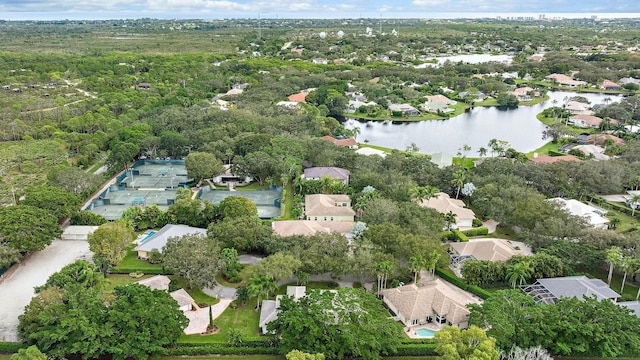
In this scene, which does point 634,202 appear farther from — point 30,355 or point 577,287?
point 30,355

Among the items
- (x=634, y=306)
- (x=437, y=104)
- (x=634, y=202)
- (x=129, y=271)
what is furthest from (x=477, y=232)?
(x=437, y=104)

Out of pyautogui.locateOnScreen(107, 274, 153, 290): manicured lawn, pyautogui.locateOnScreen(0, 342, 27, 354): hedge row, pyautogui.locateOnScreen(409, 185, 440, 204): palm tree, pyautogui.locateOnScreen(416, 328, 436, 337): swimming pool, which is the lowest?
pyautogui.locateOnScreen(107, 274, 153, 290): manicured lawn

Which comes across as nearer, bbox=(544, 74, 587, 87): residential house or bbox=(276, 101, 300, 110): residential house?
bbox=(276, 101, 300, 110): residential house

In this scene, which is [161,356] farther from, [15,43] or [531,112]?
[15,43]

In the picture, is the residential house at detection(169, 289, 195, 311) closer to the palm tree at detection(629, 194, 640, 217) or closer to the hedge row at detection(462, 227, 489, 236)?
the hedge row at detection(462, 227, 489, 236)

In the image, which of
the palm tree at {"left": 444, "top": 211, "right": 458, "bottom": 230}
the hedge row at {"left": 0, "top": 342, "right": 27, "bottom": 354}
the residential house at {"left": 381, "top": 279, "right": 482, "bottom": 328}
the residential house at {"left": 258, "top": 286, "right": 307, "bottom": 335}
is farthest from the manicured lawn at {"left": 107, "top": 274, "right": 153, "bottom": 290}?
the palm tree at {"left": 444, "top": 211, "right": 458, "bottom": 230}

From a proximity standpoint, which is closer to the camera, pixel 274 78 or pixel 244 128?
pixel 244 128

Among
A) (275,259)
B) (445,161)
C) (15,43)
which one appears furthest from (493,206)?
(15,43)

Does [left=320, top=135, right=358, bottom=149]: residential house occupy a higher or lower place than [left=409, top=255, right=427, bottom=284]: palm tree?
higher
